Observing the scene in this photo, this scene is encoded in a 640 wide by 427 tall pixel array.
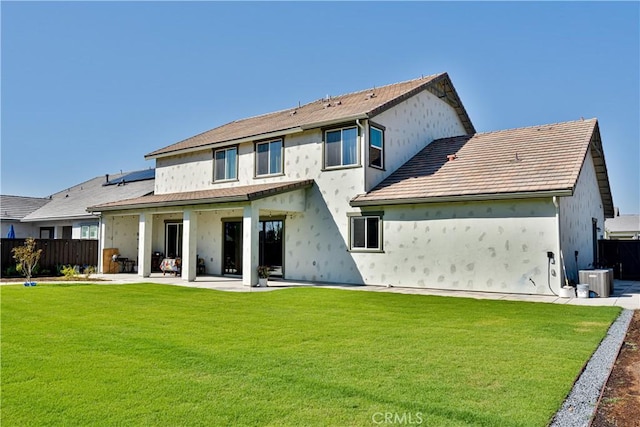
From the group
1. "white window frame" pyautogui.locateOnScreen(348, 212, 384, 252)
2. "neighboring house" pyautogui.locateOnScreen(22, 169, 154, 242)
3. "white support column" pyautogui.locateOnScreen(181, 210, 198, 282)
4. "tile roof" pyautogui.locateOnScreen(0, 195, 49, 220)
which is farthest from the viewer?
"tile roof" pyautogui.locateOnScreen(0, 195, 49, 220)

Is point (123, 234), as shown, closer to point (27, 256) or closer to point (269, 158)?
point (27, 256)

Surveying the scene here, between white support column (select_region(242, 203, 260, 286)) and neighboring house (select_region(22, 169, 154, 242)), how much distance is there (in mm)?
12241

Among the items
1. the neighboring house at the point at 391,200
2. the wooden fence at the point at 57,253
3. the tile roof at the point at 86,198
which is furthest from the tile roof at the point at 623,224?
the wooden fence at the point at 57,253

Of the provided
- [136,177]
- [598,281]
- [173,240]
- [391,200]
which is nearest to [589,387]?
[598,281]

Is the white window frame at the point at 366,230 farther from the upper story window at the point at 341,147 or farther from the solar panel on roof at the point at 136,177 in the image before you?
the solar panel on roof at the point at 136,177

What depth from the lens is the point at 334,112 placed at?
698 inches

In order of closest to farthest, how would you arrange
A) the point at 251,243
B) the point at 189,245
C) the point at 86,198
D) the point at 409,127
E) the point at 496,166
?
the point at 496,166 → the point at 251,243 → the point at 189,245 → the point at 409,127 → the point at 86,198

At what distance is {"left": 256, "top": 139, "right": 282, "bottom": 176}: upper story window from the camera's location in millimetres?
18203

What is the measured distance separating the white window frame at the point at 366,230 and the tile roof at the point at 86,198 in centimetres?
1393

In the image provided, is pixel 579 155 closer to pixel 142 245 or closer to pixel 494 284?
pixel 494 284

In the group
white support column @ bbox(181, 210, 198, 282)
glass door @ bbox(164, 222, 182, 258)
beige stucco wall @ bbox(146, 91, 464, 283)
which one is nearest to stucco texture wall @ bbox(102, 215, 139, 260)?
glass door @ bbox(164, 222, 182, 258)

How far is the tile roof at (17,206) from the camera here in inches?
1222

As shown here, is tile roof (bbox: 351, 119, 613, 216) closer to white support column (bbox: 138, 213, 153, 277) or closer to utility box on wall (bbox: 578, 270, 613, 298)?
utility box on wall (bbox: 578, 270, 613, 298)

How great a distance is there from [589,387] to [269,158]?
50.0 feet
